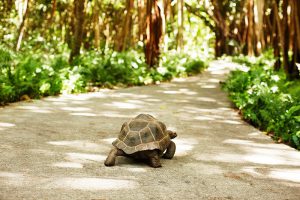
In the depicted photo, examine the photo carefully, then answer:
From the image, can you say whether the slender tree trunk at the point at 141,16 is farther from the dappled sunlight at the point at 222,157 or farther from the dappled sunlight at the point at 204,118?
the dappled sunlight at the point at 222,157

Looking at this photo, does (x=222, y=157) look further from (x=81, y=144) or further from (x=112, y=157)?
(x=81, y=144)

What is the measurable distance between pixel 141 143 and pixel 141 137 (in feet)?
0.18

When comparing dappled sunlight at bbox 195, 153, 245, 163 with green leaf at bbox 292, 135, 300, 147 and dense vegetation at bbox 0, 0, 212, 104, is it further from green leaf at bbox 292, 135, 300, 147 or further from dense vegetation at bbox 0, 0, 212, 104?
dense vegetation at bbox 0, 0, 212, 104

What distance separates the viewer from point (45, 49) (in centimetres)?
1491

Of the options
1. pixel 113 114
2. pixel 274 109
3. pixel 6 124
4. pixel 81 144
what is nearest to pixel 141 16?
pixel 113 114

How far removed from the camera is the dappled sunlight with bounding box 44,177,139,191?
3.24 m

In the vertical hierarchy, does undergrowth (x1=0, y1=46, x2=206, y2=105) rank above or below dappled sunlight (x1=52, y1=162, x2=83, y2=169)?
above

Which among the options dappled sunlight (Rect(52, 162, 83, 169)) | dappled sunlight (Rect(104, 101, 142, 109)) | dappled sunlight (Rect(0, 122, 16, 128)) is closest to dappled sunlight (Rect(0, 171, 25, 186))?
dappled sunlight (Rect(52, 162, 83, 169))

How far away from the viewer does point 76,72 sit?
896 centimetres

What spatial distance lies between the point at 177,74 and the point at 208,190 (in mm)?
9041

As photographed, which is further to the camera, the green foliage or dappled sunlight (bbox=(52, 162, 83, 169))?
the green foliage

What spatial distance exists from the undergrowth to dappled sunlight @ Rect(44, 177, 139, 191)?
12.5 ft

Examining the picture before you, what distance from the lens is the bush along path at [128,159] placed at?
10.8 feet

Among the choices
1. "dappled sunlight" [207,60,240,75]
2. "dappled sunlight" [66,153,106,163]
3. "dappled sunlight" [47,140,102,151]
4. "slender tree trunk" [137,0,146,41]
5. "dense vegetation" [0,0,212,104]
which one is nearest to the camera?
"dappled sunlight" [66,153,106,163]
